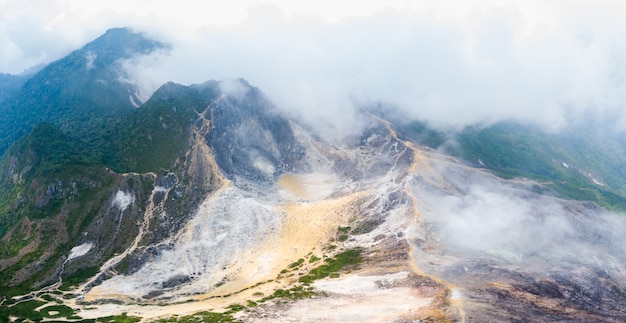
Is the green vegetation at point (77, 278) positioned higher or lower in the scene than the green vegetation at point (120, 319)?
higher

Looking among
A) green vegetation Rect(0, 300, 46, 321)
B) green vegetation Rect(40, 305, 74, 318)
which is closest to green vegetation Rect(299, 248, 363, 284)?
green vegetation Rect(40, 305, 74, 318)

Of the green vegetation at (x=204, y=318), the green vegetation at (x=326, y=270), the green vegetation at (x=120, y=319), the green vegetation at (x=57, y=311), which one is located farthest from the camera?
the green vegetation at (x=326, y=270)

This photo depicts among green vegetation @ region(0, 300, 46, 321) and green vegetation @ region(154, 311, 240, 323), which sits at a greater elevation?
green vegetation @ region(0, 300, 46, 321)

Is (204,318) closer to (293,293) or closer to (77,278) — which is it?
(293,293)

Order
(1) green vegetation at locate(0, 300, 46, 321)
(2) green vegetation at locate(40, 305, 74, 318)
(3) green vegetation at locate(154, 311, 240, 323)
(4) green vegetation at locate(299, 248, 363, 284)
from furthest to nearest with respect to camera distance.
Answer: (4) green vegetation at locate(299, 248, 363, 284)
(2) green vegetation at locate(40, 305, 74, 318)
(1) green vegetation at locate(0, 300, 46, 321)
(3) green vegetation at locate(154, 311, 240, 323)

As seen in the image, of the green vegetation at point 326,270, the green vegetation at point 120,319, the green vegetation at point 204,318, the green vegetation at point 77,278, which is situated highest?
→ the green vegetation at point 77,278

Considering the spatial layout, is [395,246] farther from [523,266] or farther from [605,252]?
[605,252]

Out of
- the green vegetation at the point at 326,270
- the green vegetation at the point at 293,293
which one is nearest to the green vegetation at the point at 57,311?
the green vegetation at the point at 293,293

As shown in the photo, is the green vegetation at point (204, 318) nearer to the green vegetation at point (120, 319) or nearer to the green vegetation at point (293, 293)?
the green vegetation at point (120, 319)

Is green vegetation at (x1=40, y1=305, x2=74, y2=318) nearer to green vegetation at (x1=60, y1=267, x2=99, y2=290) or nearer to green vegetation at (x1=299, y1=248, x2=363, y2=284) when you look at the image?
green vegetation at (x1=60, y1=267, x2=99, y2=290)

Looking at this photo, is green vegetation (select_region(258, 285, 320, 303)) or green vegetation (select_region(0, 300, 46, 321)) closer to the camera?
green vegetation (select_region(0, 300, 46, 321))

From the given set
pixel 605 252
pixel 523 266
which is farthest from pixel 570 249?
pixel 523 266
